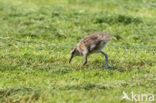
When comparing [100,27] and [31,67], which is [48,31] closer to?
[100,27]

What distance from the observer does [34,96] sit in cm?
616

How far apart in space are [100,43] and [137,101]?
2.03m

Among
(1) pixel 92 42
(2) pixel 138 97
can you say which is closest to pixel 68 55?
(1) pixel 92 42

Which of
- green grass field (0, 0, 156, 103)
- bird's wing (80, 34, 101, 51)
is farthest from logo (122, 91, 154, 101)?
bird's wing (80, 34, 101, 51)

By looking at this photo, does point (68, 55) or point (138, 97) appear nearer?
point (138, 97)

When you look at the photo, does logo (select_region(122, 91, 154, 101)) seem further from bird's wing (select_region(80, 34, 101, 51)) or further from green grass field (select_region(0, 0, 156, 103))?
bird's wing (select_region(80, 34, 101, 51))

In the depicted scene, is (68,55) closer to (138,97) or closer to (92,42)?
(92,42)

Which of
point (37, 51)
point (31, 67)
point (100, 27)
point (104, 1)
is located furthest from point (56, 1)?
point (31, 67)

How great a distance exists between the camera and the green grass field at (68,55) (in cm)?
638

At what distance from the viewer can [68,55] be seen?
877 centimetres

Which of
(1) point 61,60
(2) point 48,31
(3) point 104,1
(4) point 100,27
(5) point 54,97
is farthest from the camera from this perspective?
(3) point 104,1

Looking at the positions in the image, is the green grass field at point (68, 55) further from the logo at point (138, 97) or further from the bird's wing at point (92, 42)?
the bird's wing at point (92, 42)

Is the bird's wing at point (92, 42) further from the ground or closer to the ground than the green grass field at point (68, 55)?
further from the ground

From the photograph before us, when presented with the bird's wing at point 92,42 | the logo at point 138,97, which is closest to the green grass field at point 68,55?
the logo at point 138,97
